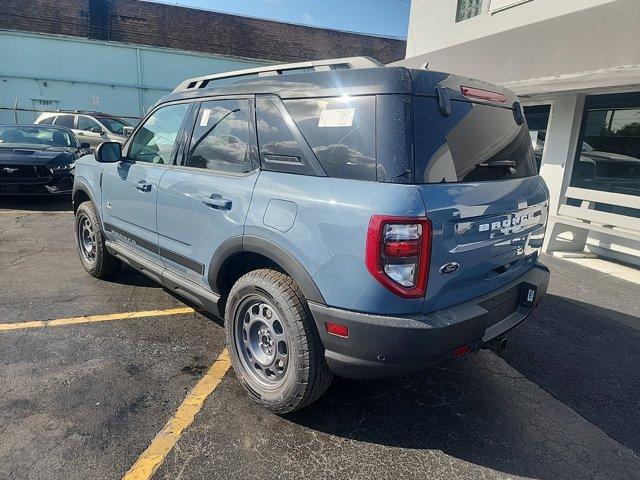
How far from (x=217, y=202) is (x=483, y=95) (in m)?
1.80

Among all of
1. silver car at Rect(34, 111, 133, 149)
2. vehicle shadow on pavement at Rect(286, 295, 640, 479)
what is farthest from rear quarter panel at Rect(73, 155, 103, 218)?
silver car at Rect(34, 111, 133, 149)

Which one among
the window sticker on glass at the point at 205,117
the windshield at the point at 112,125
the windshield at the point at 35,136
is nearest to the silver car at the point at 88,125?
the windshield at the point at 112,125

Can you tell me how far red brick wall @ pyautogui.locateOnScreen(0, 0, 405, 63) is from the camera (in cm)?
1830

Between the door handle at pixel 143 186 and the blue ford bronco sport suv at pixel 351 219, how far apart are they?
11.7 inches

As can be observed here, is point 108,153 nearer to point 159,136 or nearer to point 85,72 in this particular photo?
point 159,136

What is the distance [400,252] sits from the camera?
1.99 m

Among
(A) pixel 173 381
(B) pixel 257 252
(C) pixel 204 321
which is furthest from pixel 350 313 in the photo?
(C) pixel 204 321

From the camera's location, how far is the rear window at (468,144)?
2104 mm

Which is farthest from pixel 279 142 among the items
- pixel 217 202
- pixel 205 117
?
pixel 205 117

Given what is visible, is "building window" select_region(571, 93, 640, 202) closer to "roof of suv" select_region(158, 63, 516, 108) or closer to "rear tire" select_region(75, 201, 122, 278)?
"roof of suv" select_region(158, 63, 516, 108)

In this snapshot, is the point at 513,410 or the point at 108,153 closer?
the point at 513,410

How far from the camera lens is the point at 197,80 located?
365cm

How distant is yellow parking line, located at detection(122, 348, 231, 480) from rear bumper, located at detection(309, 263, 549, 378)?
99cm

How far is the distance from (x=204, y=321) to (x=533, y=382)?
2.74 m
